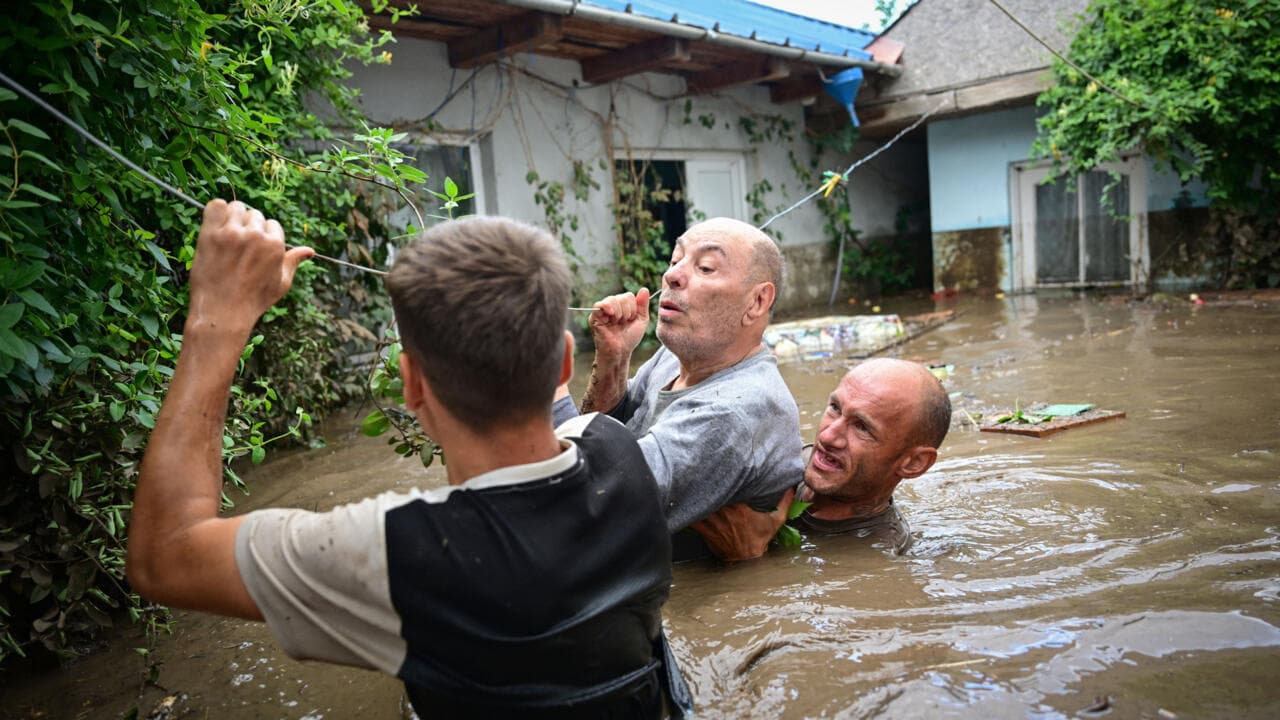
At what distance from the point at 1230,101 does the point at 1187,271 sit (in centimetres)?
257

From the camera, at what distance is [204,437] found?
148 centimetres

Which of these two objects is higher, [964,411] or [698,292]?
[698,292]

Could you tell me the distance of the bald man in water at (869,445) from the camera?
10.0ft

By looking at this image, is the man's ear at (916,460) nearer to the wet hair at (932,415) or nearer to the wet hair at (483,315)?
the wet hair at (932,415)

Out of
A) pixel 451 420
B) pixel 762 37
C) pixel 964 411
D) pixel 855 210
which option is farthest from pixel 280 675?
pixel 855 210

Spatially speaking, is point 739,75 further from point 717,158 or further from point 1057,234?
point 1057,234

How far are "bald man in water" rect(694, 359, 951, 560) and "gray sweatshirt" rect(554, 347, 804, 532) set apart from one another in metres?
0.13

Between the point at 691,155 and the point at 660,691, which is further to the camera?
the point at 691,155

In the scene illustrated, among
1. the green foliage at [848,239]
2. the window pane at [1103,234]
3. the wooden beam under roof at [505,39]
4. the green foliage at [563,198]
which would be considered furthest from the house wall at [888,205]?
the wooden beam under roof at [505,39]

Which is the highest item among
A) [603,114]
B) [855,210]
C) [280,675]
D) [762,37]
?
[762,37]

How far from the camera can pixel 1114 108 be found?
9.45m

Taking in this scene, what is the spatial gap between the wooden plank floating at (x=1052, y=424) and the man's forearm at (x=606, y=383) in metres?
2.62

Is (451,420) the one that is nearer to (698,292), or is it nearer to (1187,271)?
(698,292)

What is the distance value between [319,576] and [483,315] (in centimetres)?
48
